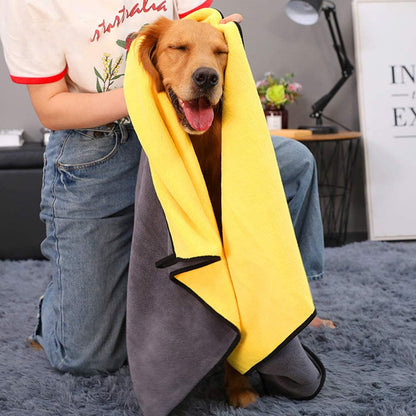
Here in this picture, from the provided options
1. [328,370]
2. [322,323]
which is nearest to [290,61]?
[322,323]

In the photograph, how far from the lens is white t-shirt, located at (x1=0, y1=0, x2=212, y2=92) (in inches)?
49.3

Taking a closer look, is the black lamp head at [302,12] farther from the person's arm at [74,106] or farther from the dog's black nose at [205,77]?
the dog's black nose at [205,77]

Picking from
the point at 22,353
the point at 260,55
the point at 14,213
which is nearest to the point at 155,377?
the point at 22,353

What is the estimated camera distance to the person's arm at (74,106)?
1159 millimetres

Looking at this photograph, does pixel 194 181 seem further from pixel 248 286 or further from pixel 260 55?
pixel 260 55

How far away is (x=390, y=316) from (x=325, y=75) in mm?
1805

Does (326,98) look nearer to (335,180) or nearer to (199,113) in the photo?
(335,180)

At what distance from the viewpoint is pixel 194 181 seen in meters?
1.01

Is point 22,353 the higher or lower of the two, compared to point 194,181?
lower

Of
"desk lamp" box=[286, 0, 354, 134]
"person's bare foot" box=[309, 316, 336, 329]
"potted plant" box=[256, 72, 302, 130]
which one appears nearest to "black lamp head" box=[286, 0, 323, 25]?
"desk lamp" box=[286, 0, 354, 134]

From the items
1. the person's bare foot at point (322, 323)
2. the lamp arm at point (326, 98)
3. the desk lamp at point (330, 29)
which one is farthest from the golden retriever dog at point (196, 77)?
the lamp arm at point (326, 98)

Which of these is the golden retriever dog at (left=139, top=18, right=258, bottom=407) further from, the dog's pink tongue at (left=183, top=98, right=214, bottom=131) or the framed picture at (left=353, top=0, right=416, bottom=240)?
the framed picture at (left=353, top=0, right=416, bottom=240)

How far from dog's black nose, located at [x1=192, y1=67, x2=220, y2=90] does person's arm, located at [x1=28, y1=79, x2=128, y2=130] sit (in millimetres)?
234

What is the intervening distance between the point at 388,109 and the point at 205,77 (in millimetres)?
2143
